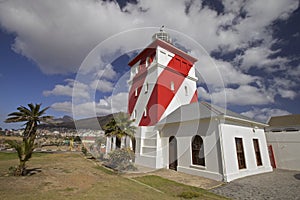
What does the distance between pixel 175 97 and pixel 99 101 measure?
8.43m

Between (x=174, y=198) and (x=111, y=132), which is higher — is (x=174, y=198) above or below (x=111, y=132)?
below

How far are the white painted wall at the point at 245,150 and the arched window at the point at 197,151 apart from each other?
5.21 ft

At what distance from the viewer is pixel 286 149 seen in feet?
45.1

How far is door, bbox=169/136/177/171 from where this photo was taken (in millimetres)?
12367

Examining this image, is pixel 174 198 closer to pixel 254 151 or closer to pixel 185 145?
pixel 185 145

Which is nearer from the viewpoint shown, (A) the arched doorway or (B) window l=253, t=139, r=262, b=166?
(B) window l=253, t=139, r=262, b=166

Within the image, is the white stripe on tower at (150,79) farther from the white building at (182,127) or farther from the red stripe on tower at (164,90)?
the red stripe on tower at (164,90)

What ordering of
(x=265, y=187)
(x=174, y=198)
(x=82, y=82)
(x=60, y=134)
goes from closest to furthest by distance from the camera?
(x=174, y=198), (x=265, y=187), (x=82, y=82), (x=60, y=134)

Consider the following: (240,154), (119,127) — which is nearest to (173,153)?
(240,154)

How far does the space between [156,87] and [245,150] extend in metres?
9.18

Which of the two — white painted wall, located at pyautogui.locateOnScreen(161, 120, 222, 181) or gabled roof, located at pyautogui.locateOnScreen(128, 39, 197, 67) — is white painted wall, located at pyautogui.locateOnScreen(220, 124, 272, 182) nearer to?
white painted wall, located at pyautogui.locateOnScreen(161, 120, 222, 181)

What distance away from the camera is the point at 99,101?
11.8 meters

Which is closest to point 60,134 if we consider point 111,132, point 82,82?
point 111,132

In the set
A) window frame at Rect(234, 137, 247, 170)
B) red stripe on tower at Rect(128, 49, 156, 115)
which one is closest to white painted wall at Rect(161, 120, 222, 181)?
window frame at Rect(234, 137, 247, 170)
